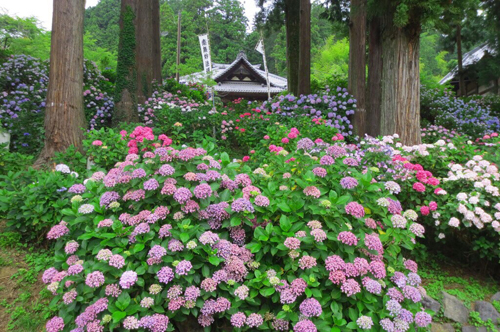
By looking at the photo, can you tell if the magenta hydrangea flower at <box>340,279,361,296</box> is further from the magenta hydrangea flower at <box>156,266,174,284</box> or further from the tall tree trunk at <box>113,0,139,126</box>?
the tall tree trunk at <box>113,0,139,126</box>

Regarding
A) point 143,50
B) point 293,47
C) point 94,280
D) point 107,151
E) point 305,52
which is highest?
point 293,47

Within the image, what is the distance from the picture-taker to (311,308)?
→ 5.27ft

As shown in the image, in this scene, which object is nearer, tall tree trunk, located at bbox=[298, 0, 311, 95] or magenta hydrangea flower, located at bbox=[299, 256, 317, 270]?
magenta hydrangea flower, located at bbox=[299, 256, 317, 270]

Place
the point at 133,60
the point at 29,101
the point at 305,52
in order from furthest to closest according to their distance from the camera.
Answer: the point at 305,52
the point at 133,60
the point at 29,101

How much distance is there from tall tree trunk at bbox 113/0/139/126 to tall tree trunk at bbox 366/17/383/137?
537 centimetres

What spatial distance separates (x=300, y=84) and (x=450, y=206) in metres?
6.03

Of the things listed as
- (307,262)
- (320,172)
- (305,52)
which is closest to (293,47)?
(305,52)

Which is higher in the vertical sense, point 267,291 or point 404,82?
point 404,82

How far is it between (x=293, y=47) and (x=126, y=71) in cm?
486

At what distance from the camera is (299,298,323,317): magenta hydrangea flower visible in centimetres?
160

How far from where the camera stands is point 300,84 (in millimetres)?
8242

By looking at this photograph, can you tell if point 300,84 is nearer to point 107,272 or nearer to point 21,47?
point 107,272

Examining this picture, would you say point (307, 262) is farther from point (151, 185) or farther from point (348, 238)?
point (151, 185)

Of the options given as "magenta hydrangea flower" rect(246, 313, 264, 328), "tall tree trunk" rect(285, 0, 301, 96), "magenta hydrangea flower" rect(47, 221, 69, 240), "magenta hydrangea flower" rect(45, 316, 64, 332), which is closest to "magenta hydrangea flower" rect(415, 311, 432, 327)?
"magenta hydrangea flower" rect(246, 313, 264, 328)
